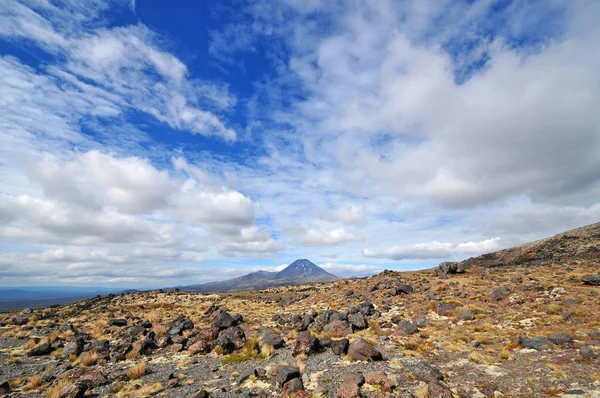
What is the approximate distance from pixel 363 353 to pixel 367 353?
0.79 feet

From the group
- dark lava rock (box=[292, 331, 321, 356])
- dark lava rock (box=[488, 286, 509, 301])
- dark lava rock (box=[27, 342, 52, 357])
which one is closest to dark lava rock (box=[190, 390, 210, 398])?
dark lava rock (box=[292, 331, 321, 356])

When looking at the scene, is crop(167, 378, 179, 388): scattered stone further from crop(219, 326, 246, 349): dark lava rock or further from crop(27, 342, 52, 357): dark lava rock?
crop(27, 342, 52, 357): dark lava rock

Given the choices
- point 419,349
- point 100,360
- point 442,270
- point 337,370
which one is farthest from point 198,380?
point 442,270

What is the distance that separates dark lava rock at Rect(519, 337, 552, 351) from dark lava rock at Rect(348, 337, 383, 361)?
8836 millimetres

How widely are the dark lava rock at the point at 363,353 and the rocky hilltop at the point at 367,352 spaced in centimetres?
7

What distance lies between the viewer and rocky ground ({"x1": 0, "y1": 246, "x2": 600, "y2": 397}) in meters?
14.0

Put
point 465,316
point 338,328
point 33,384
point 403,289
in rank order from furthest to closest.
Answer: point 403,289
point 465,316
point 338,328
point 33,384

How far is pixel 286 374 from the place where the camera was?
587 inches

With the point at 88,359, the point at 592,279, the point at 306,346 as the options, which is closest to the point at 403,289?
the point at 592,279

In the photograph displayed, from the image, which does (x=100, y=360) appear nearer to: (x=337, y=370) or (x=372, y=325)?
(x=337, y=370)

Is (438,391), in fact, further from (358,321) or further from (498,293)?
(498,293)

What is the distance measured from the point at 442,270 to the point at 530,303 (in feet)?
67.5

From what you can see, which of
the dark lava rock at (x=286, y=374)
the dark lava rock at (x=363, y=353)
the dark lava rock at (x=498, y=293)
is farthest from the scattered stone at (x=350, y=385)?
the dark lava rock at (x=498, y=293)

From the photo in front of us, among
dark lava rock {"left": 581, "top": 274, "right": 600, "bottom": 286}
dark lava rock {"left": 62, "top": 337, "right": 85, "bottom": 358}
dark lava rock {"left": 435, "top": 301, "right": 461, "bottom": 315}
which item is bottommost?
dark lava rock {"left": 62, "top": 337, "right": 85, "bottom": 358}
